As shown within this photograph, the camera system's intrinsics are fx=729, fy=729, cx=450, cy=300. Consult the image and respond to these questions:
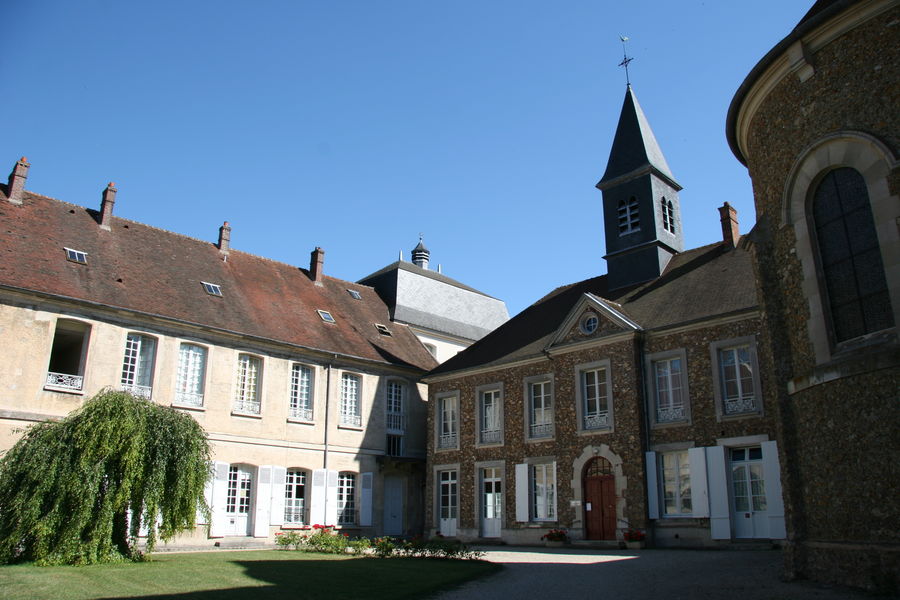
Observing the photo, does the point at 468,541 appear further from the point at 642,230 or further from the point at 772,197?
the point at 772,197

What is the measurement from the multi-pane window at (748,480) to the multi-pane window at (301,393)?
11.2 meters

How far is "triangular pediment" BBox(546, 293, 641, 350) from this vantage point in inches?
671

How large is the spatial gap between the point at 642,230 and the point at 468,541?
967 cm

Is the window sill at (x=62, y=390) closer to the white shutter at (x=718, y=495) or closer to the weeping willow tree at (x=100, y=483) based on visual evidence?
the weeping willow tree at (x=100, y=483)

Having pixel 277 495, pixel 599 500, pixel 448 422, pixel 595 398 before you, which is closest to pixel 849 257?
pixel 595 398

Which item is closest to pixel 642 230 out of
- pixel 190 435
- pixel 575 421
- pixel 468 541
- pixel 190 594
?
pixel 575 421

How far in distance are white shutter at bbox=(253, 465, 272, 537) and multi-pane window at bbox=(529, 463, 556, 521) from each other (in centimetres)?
672

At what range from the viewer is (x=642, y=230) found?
800 inches

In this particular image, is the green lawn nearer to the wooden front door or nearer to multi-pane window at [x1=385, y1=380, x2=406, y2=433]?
the wooden front door

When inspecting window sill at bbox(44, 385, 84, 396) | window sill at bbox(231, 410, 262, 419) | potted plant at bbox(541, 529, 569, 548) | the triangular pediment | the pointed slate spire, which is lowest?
potted plant at bbox(541, 529, 569, 548)

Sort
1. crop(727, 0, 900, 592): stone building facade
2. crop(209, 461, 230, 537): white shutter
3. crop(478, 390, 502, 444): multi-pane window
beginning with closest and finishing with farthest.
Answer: crop(727, 0, 900, 592): stone building facade
crop(209, 461, 230, 537): white shutter
crop(478, 390, 502, 444): multi-pane window

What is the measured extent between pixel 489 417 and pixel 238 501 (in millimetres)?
6865

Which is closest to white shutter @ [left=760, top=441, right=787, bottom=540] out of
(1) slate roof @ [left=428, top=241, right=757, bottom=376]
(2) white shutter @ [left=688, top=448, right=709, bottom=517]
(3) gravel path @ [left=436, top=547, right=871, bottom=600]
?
(3) gravel path @ [left=436, top=547, right=871, bottom=600]

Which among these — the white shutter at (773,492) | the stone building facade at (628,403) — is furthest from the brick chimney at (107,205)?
the white shutter at (773,492)
